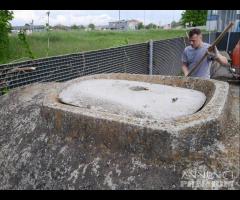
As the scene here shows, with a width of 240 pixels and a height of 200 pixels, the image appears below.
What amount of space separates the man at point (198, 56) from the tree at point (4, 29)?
13.0 feet

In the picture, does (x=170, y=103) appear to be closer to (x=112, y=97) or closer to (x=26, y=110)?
(x=112, y=97)

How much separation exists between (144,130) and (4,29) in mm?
6499

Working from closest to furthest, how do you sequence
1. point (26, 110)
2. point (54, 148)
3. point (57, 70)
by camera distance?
point (54, 148) → point (26, 110) → point (57, 70)

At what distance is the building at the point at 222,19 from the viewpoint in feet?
91.3

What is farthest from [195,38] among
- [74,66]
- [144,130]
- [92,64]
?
[144,130]

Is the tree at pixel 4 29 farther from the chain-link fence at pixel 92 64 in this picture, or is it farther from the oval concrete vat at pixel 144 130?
the oval concrete vat at pixel 144 130

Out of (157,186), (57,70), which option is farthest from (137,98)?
(57,70)

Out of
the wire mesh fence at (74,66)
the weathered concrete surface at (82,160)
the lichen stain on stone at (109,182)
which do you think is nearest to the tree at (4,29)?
the wire mesh fence at (74,66)

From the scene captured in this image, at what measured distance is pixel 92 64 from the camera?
19.1ft

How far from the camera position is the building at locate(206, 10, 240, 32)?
1096 inches

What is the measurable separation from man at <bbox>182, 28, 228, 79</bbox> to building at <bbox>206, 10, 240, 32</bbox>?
22.0 m
